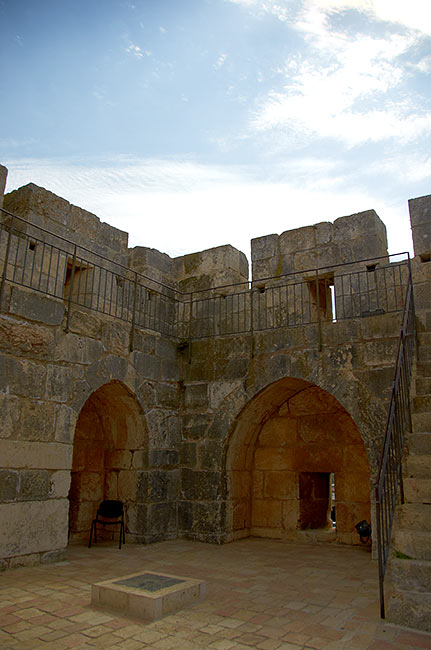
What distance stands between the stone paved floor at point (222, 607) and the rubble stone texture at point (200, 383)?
0.70 metres

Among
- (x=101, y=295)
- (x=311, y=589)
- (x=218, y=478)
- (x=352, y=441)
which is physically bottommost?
(x=311, y=589)

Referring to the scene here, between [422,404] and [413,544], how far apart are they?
160 cm

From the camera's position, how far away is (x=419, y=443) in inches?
168

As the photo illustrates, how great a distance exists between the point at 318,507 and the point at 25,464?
4467mm

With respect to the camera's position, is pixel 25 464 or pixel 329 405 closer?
pixel 25 464

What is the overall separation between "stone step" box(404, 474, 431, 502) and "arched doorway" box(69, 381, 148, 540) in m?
3.69

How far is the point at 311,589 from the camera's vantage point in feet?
14.5

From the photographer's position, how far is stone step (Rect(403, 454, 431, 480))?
159 inches

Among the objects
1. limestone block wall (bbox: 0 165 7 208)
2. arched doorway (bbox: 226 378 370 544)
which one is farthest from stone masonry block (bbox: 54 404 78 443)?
limestone block wall (bbox: 0 165 7 208)

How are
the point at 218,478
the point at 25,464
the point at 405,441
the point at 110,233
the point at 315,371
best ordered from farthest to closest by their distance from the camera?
the point at 110,233
the point at 218,478
the point at 315,371
the point at 25,464
the point at 405,441

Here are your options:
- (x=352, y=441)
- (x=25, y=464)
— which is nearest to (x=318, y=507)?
(x=352, y=441)

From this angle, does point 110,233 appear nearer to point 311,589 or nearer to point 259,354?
point 259,354

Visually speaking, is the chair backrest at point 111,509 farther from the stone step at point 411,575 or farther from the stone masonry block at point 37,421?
the stone step at point 411,575

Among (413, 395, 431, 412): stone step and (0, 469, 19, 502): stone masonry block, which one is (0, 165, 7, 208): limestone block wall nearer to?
(0, 469, 19, 502): stone masonry block
